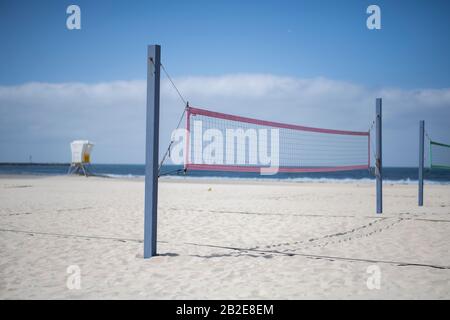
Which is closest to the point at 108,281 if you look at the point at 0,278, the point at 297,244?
the point at 0,278

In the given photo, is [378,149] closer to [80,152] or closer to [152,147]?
[152,147]

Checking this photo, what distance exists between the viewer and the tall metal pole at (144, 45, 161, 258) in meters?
4.96

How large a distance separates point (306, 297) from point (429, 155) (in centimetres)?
1065

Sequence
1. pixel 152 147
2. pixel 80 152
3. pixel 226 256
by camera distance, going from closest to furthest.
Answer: pixel 152 147 → pixel 226 256 → pixel 80 152

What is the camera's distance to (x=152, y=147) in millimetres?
4969

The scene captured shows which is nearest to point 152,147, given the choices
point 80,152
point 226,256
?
point 226,256

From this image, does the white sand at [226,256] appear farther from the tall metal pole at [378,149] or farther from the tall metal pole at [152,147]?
the tall metal pole at [378,149]

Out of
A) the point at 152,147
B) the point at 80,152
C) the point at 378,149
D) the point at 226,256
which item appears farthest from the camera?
the point at 80,152

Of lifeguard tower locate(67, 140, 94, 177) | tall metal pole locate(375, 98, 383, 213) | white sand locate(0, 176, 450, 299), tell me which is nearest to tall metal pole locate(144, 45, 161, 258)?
white sand locate(0, 176, 450, 299)

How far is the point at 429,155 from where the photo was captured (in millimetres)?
12508

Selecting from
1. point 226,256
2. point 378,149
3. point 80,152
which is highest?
point 80,152

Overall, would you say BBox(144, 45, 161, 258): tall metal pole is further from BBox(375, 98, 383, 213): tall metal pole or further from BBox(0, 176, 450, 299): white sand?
BBox(375, 98, 383, 213): tall metal pole
